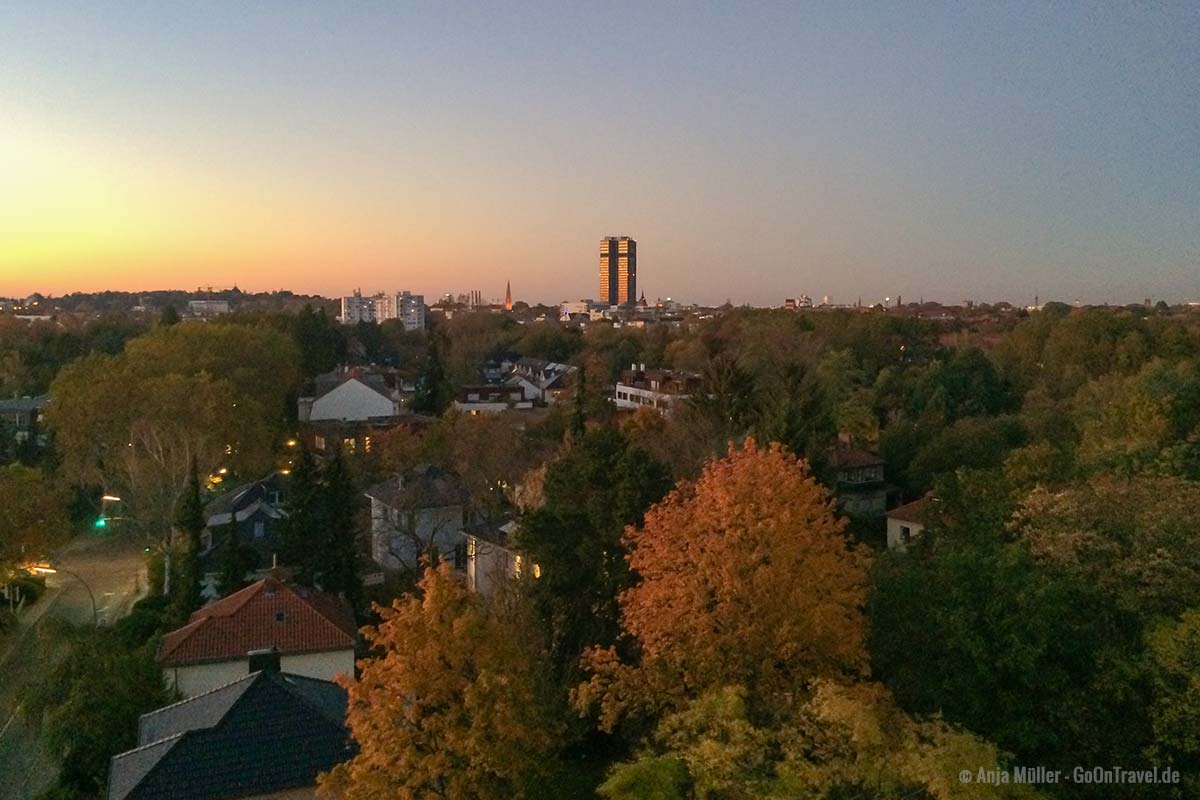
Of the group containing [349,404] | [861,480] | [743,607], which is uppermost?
[743,607]

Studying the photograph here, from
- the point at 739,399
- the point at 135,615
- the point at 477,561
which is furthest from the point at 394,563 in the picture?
the point at 739,399

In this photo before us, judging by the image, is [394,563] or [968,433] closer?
[394,563]

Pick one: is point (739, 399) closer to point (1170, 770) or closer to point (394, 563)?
point (394, 563)

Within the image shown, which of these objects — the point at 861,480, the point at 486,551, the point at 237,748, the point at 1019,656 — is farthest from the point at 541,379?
the point at 1019,656

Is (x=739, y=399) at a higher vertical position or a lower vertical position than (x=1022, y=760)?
A: higher

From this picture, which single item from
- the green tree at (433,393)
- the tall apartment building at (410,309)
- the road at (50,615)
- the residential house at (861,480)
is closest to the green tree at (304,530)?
the road at (50,615)

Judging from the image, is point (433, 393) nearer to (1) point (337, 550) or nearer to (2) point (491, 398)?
(2) point (491, 398)
